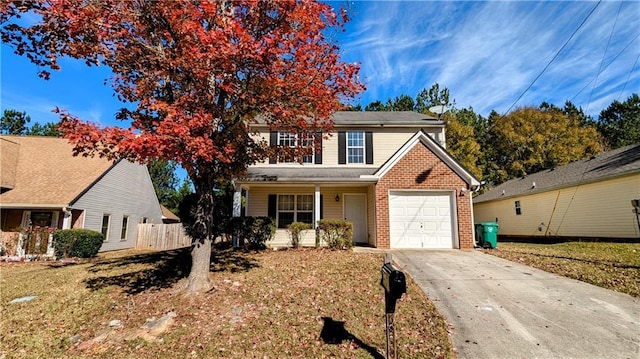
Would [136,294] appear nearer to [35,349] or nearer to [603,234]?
[35,349]

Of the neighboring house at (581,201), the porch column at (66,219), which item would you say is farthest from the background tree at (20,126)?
the neighboring house at (581,201)

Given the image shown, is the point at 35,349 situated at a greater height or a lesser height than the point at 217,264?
lesser

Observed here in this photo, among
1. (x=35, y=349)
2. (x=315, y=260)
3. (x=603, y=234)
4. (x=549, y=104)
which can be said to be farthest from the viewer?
(x=549, y=104)

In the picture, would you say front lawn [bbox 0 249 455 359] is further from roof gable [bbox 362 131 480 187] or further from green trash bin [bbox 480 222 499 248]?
green trash bin [bbox 480 222 499 248]

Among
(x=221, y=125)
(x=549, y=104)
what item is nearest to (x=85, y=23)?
(x=221, y=125)

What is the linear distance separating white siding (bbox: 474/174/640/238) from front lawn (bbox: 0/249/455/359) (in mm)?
12751

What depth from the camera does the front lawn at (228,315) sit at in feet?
14.4

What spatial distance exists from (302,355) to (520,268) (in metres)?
7.40

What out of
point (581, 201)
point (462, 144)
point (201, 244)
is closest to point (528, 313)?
point (201, 244)

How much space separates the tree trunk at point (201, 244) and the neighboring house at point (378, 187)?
4402 mm

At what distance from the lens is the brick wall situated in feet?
39.9

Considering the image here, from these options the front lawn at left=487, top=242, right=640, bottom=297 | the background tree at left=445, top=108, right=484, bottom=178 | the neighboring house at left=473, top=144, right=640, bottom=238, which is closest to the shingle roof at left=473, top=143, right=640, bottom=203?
the neighboring house at left=473, top=144, right=640, bottom=238

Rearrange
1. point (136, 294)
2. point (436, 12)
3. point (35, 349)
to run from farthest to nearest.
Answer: point (436, 12), point (136, 294), point (35, 349)

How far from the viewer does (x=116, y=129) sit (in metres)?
5.46
